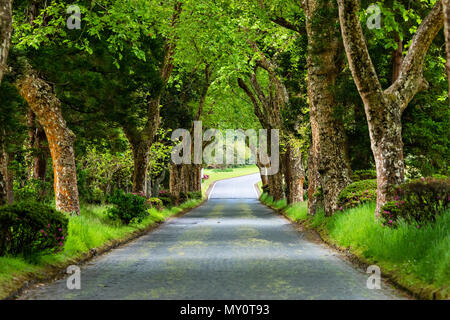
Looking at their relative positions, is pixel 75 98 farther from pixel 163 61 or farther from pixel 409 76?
pixel 409 76

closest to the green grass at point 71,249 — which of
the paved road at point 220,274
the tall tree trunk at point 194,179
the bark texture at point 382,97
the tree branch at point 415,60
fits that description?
the paved road at point 220,274

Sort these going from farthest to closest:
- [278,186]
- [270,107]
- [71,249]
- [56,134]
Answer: [278,186], [270,107], [56,134], [71,249]

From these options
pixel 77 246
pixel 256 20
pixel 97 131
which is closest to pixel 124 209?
pixel 97 131

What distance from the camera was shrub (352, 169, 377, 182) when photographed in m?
21.7

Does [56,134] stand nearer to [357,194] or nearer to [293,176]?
[357,194]

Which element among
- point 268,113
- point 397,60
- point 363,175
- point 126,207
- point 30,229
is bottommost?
point 126,207

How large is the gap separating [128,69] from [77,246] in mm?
10058

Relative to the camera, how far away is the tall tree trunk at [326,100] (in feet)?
63.4

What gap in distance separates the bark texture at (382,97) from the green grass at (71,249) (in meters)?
7.35

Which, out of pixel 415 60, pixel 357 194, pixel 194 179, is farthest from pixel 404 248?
pixel 194 179

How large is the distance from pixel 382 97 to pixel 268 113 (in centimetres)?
2506

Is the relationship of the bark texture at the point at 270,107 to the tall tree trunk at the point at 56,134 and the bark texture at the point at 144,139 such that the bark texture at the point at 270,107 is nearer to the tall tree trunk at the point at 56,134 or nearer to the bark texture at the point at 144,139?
the bark texture at the point at 144,139

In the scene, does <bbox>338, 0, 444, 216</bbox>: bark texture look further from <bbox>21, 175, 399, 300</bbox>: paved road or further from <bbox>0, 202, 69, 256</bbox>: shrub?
<bbox>0, 202, 69, 256</bbox>: shrub

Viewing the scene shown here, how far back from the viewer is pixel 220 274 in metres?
10.0
